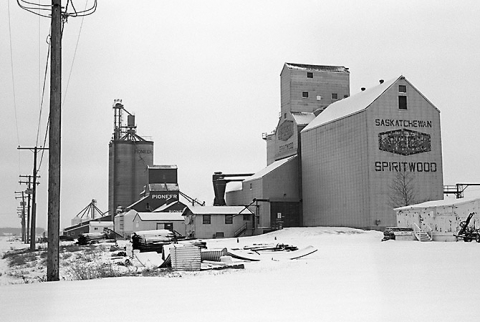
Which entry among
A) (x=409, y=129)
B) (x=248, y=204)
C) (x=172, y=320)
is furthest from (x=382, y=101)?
(x=172, y=320)

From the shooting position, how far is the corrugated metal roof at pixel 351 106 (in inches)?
2148

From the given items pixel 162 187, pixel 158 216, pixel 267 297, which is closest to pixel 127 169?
pixel 162 187

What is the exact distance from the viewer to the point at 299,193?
65.4 m

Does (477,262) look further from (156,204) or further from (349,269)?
(156,204)

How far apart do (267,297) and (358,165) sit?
42809 millimetres

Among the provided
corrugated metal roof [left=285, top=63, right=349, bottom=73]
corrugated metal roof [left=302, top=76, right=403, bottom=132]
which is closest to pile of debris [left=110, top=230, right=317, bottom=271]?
corrugated metal roof [left=302, top=76, right=403, bottom=132]

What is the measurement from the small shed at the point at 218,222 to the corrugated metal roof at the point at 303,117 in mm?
11729

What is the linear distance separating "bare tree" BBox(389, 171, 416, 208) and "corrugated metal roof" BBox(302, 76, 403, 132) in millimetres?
7129

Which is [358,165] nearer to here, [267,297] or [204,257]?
[204,257]

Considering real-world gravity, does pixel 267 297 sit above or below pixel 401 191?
below

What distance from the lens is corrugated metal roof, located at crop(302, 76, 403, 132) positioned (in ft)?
179

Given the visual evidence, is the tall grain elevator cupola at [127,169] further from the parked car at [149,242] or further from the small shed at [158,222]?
the parked car at [149,242]

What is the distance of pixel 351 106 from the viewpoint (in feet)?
189

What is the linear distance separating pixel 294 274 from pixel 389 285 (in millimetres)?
4013
